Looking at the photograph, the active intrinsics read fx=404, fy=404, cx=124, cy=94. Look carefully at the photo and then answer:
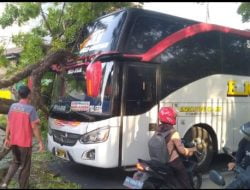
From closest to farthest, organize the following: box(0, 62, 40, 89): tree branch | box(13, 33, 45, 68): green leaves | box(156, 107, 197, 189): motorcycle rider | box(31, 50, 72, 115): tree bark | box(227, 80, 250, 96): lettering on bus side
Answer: box(156, 107, 197, 189): motorcycle rider, box(0, 62, 40, 89): tree branch, box(31, 50, 72, 115): tree bark, box(227, 80, 250, 96): lettering on bus side, box(13, 33, 45, 68): green leaves

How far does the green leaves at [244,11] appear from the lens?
12.5 meters

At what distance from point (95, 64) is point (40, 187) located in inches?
94.8

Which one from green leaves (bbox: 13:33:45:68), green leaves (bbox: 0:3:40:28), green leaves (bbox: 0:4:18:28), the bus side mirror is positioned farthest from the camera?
green leaves (bbox: 0:4:18:28)

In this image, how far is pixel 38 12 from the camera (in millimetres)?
10703

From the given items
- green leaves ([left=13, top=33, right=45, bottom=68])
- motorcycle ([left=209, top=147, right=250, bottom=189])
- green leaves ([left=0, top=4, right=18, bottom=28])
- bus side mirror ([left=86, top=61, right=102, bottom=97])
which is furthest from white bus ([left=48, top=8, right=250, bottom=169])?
green leaves ([left=0, top=4, right=18, bottom=28])

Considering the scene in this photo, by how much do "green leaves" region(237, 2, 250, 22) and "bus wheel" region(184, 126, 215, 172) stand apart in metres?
5.24

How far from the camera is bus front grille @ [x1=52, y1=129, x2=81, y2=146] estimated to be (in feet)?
25.9

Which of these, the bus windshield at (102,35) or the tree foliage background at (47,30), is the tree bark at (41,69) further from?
the bus windshield at (102,35)

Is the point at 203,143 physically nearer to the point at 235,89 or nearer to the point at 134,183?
the point at 235,89

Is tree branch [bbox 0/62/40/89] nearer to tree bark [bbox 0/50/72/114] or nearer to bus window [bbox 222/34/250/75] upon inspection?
tree bark [bbox 0/50/72/114]

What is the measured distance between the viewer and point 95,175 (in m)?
8.62

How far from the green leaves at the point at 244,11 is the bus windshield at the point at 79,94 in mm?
6508

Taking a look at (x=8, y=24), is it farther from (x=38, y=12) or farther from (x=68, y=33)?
(x=68, y=33)

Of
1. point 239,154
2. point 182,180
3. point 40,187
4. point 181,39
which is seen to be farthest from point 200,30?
Answer: point 40,187
